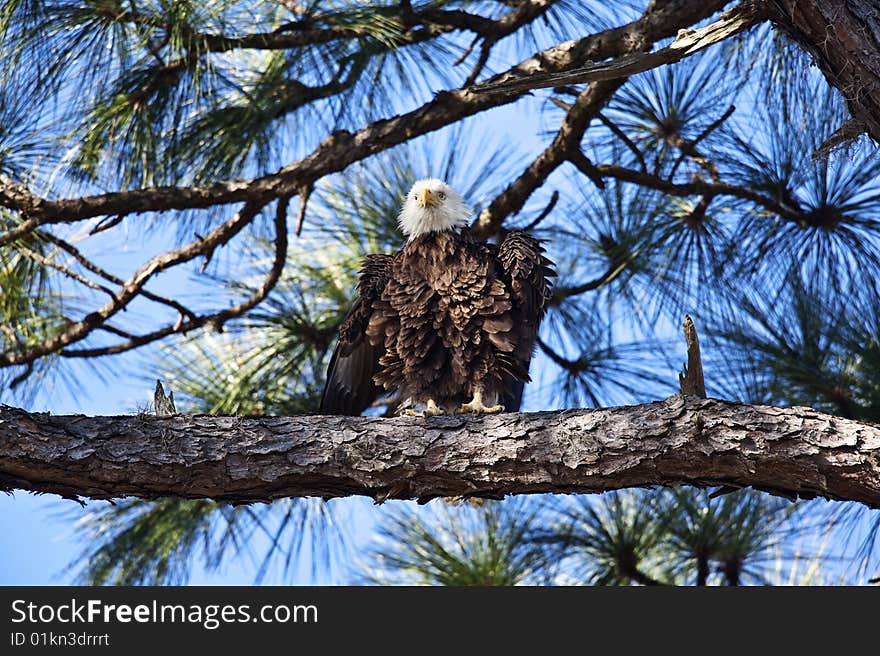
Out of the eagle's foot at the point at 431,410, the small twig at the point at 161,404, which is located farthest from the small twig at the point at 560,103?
the small twig at the point at 161,404

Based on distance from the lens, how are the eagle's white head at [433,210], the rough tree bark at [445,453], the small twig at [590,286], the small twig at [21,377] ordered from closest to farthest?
1. the rough tree bark at [445,453]
2. the eagle's white head at [433,210]
3. the small twig at [21,377]
4. the small twig at [590,286]

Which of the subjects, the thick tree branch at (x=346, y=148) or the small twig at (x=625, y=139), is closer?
the thick tree branch at (x=346, y=148)

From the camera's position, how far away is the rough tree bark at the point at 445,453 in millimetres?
2496

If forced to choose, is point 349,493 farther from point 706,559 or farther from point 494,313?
point 706,559

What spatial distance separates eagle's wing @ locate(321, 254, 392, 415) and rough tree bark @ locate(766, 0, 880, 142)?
160 centimetres

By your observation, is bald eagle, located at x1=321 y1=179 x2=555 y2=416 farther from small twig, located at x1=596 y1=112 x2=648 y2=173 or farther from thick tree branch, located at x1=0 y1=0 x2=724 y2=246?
small twig, located at x1=596 y1=112 x2=648 y2=173

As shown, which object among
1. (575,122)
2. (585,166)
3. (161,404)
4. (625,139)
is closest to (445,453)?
(161,404)

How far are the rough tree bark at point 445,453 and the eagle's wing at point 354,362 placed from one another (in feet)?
3.26

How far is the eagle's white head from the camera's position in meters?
3.78

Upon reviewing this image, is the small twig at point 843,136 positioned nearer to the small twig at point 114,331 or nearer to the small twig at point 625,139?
the small twig at point 625,139

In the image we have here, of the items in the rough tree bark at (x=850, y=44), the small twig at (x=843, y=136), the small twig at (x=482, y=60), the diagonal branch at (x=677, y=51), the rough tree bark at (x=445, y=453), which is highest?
the small twig at (x=482, y=60)

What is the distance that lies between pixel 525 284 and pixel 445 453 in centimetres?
98

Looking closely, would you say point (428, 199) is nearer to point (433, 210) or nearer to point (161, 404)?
point (433, 210)

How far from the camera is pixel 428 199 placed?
151 inches
